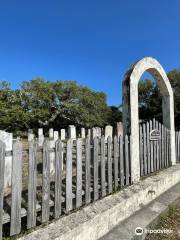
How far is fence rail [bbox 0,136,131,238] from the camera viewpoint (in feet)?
8.74

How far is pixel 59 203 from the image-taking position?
320 centimetres

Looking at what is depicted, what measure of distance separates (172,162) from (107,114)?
24588 millimetres

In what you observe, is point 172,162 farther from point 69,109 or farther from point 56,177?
point 69,109

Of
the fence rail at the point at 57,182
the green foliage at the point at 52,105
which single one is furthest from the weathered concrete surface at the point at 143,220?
the green foliage at the point at 52,105

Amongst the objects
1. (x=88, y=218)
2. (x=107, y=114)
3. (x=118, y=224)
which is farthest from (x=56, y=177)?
(x=107, y=114)

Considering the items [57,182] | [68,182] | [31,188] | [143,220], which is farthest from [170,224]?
[31,188]

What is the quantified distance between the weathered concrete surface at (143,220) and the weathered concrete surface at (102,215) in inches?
3.4

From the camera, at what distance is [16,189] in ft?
8.80

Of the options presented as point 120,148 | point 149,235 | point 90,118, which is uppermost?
point 90,118

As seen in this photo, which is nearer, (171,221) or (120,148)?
(171,221)

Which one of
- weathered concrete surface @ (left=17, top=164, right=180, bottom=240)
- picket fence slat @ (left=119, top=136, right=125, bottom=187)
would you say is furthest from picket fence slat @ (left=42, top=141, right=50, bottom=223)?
picket fence slat @ (left=119, top=136, right=125, bottom=187)

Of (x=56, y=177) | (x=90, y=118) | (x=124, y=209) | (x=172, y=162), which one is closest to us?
(x=56, y=177)

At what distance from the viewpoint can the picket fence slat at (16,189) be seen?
8.54ft

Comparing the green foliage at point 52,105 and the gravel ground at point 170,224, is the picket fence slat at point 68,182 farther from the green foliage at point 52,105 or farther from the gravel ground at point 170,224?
the green foliage at point 52,105
